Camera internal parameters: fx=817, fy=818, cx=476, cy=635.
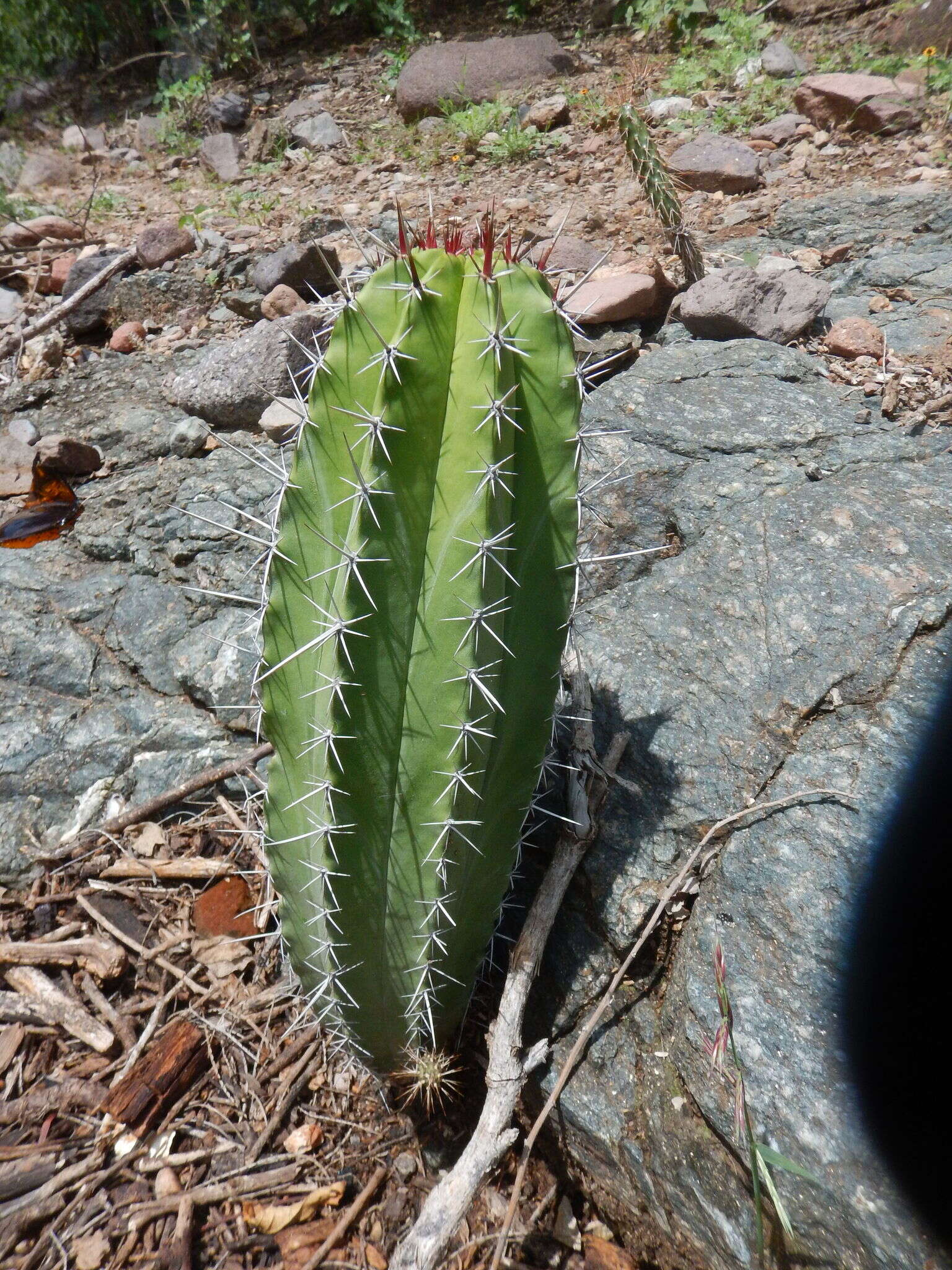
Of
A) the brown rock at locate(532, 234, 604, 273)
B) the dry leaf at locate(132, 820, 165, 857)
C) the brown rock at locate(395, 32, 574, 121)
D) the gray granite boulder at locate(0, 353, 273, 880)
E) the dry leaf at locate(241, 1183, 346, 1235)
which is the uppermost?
the brown rock at locate(395, 32, 574, 121)

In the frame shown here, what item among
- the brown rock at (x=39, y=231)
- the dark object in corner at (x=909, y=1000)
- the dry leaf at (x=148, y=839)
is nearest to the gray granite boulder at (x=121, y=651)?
the dry leaf at (x=148, y=839)

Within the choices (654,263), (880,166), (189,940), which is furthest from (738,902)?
(880,166)

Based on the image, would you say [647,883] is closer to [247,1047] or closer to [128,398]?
[247,1047]

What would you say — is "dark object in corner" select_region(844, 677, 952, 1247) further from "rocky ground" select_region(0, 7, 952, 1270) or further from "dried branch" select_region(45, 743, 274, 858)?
"dried branch" select_region(45, 743, 274, 858)

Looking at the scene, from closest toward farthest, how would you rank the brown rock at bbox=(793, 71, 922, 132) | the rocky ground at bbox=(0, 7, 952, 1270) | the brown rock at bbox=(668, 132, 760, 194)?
the rocky ground at bbox=(0, 7, 952, 1270) → the brown rock at bbox=(668, 132, 760, 194) → the brown rock at bbox=(793, 71, 922, 132)

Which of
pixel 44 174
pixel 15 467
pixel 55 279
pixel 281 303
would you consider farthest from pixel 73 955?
pixel 44 174

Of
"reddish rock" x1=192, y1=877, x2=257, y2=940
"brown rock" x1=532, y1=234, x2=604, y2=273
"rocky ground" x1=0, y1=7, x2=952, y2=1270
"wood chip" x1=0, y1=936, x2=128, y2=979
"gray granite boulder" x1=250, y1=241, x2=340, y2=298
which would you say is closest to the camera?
"rocky ground" x1=0, y1=7, x2=952, y2=1270

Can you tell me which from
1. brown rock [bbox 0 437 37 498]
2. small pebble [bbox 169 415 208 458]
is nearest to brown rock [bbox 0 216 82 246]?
brown rock [bbox 0 437 37 498]
